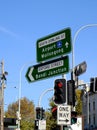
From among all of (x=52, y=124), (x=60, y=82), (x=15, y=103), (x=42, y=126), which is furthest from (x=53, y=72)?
(x=15, y=103)

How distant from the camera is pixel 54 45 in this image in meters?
20.8

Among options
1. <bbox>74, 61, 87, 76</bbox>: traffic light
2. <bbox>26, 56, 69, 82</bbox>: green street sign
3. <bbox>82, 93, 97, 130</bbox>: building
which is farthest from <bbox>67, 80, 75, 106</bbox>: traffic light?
<bbox>82, 93, 97, 130</bbox>: building

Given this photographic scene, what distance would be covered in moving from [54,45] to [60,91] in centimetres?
292

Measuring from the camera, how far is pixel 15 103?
12850cm

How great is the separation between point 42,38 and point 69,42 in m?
1.64

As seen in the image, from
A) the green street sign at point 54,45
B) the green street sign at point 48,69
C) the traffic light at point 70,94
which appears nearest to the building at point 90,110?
the green street sign at point 48,69

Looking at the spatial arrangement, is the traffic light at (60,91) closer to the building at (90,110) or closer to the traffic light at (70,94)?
the traffic light at (70,94)

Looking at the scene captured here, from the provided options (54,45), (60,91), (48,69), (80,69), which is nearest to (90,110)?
(80,69)

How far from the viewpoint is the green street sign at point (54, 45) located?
20266mm

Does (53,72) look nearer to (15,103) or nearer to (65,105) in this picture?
(65,105)

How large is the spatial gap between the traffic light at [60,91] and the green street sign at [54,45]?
1.88m

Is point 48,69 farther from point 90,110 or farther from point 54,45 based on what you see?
point 90,110

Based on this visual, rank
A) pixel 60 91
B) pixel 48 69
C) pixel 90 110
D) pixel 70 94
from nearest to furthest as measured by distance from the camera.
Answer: pixel 60 91
pixel 70 94
pixel 48 69
pixel 90 110

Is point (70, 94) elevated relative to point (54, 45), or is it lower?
lower
